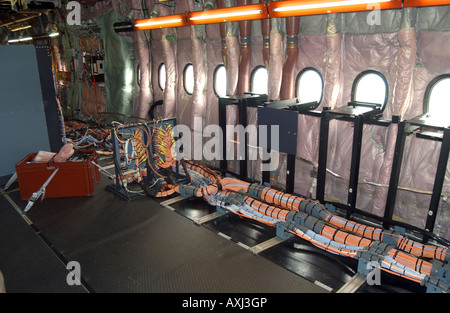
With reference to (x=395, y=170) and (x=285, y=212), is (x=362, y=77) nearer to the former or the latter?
(x=395, y=170)

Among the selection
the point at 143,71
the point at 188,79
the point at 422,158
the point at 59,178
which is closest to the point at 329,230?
the point at 422,158

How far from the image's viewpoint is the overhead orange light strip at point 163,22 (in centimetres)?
700

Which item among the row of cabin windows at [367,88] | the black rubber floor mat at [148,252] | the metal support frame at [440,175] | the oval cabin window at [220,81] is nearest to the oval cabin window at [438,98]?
the row of cabin windows at [367,88]

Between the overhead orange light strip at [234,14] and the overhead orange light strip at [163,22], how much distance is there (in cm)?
38

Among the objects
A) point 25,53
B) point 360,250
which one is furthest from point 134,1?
point 360,250

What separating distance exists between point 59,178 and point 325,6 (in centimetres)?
594

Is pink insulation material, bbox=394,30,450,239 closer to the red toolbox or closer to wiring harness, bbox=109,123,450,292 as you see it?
wiring harness, bbox=109,123,450,292

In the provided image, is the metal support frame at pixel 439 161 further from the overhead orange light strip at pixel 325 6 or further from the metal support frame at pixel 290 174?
the metal support frame at pixel 290 174

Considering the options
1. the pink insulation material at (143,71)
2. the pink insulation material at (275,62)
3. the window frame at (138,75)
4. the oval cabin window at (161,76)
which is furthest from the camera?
the window frame at (138,75)

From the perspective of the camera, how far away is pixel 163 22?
7.47 meters

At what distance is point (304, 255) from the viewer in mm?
4871
